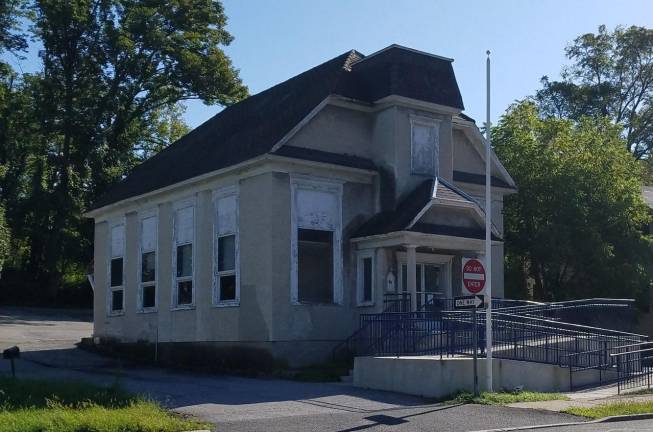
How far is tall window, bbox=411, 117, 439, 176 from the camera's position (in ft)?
81.8

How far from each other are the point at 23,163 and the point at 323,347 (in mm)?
34811

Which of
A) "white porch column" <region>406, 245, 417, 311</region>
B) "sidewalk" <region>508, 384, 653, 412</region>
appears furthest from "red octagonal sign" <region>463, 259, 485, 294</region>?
"white porch column" <region>406, 245, 417, 311</region>

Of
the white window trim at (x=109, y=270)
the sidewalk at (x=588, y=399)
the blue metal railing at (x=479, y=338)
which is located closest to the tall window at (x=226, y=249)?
the blue metal railing at (x=479, y=338)

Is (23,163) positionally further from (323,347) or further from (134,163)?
(323,347)

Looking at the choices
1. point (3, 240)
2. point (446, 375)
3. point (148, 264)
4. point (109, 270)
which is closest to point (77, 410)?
point (446, 375)

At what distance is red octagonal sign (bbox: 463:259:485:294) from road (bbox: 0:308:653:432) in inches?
97.0

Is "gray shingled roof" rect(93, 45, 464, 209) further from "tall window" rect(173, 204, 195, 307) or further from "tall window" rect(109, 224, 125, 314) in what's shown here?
"tall window" rect(109, 224, 125, 314)

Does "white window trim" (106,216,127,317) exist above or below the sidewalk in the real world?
above

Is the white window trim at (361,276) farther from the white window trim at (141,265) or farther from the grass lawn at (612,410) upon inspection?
the grass lawn at (612,410)

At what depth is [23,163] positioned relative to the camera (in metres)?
52.1

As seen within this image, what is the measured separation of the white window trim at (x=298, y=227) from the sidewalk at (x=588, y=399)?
7.41m

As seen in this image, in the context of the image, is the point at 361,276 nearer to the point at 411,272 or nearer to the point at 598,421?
the point at 411,272

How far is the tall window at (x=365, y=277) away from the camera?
78.2 ft

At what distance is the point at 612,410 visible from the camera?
1559cm
